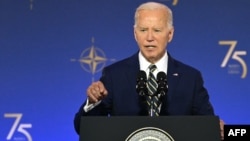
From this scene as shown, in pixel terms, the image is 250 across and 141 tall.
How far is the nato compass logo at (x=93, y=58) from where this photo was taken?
2467 millimetres

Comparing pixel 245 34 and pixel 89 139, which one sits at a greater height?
pixel 245 34

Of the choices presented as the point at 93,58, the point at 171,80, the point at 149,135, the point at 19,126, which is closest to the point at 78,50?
the point at 93,58

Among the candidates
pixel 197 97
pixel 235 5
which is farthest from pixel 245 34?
pixel 197 97

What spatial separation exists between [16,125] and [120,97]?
95 cm

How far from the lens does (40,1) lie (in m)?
2.54

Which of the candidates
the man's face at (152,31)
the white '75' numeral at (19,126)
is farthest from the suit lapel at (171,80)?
the white '75' numeral at (19,126)

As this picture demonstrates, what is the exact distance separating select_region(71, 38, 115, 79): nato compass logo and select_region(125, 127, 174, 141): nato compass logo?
4.04 feet

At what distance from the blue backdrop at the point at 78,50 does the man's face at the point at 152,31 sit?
0.80m

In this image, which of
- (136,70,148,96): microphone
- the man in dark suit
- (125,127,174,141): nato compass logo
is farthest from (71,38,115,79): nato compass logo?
(125,127,174,141): nato compass logo

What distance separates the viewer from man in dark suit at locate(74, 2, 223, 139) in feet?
5.41

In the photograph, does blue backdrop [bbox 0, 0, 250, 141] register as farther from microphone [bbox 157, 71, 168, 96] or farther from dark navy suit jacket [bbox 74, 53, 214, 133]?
microphone [bbox 157, 71, 168, 96]

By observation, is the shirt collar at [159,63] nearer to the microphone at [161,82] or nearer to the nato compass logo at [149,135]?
the microphone at [161,82]

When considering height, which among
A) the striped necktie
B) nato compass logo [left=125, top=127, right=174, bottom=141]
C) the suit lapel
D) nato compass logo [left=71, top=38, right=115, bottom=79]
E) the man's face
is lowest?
nato compass logo [left=125, top=127, right=174, bottom=141]

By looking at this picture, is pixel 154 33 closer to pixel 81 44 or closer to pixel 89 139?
pixel 89 139
